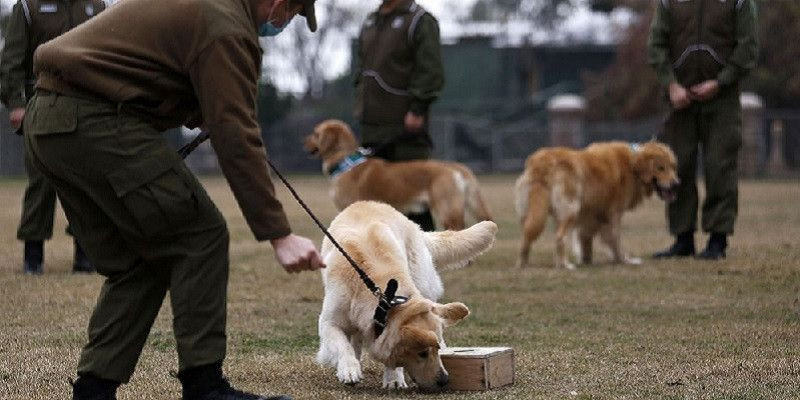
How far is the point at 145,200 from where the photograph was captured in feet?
15.0

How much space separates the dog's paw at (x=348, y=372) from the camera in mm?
5738

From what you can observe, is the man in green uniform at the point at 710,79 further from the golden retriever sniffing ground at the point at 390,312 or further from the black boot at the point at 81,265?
the golden retriever sniffing ground at the point at 390,312

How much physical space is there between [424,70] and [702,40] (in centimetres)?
226

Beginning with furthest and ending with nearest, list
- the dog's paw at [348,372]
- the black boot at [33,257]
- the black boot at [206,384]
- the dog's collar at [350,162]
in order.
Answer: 1. the dog's collar at [350,162]
2. the black boot at [33,257]
3. the dog's paw at [348,372]
4. the black boot at [206,384]

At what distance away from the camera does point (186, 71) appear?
4.58 meters

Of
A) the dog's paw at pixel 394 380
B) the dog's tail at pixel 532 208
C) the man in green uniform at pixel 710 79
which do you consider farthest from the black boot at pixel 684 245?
the dog's paw at pixel 394 380

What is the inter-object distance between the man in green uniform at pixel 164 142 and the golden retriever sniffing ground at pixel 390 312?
924mm

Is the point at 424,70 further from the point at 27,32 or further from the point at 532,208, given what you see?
the point at 27,32

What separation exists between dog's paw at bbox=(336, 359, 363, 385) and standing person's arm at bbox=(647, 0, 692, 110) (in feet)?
20.4

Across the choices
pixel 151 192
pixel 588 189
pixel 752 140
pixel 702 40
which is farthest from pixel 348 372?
pixel 752 140

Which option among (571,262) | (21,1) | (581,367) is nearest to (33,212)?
(21,1)

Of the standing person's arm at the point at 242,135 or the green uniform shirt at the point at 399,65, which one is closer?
the standing person's arm at the point at 242,135

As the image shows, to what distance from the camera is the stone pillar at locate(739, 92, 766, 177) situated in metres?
34.0

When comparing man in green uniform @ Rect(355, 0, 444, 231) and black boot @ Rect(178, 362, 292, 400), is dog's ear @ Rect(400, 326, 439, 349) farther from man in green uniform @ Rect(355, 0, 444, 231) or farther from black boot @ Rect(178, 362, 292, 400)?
man in green uniform @ Rect(355, 0, 444, 231)
